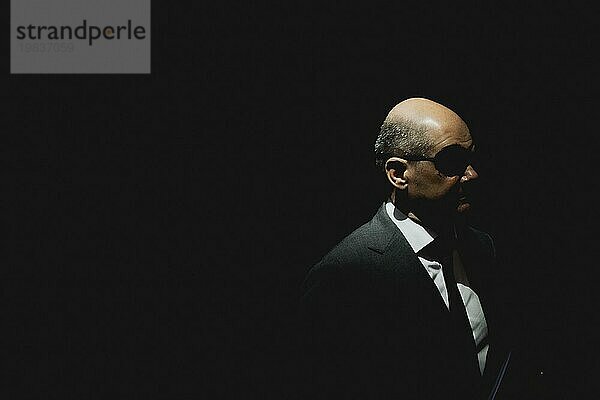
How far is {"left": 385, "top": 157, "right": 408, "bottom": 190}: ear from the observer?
2.17 meters

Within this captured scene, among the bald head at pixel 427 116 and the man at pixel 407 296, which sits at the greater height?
the bald head at pixel 427 116

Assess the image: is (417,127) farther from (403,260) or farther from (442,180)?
(403,260)

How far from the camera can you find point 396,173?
218 cm

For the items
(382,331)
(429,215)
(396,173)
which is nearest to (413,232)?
(429,215)

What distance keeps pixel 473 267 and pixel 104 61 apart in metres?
1.25

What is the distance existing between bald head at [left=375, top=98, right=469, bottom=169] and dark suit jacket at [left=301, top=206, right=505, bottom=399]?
0.67ft

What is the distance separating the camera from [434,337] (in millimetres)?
2137

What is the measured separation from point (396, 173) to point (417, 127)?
13 cm

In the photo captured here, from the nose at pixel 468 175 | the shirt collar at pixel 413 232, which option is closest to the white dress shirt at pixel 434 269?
the shirt collar at pixel 413 232

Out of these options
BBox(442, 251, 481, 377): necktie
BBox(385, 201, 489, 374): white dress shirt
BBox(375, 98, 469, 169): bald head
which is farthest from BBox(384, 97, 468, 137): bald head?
BBox(442, 251, 481, 377): necktie

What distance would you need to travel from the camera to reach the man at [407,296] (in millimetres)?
Result: 2135

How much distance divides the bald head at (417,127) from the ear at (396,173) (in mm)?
20

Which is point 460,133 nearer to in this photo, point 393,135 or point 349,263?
point 393,135

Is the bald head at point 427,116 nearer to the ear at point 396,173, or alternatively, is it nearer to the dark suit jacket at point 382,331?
the ear at point 396,173
